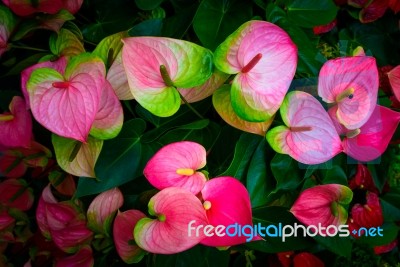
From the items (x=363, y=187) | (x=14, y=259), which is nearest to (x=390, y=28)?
(x=363, y=187)

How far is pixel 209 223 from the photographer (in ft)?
1.60

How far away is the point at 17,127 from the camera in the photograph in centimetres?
57

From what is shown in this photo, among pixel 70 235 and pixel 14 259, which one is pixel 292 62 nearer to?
pixel 70 235

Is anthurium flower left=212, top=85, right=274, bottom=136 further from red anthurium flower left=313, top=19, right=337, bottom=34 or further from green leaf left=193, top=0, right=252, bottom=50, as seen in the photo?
red anthurium flower left=313, top=19, right=337, bottom=34

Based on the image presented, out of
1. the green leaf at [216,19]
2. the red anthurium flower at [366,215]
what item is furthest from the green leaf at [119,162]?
the red anthurium flower at [366,215]

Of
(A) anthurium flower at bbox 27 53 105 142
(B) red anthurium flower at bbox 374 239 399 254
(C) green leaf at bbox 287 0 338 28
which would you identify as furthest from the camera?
(B) red anthurium flower at bbox 374 239 399 254

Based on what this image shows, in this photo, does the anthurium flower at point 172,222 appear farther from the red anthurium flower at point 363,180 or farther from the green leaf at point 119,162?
the red anthurium flower at point 363,180

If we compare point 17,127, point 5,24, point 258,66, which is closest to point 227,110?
point 258,66

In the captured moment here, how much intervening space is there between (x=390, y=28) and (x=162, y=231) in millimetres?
723

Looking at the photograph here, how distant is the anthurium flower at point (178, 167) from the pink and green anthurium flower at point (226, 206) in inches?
0.7

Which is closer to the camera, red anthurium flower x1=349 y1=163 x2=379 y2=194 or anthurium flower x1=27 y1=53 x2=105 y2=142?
anthurium flower x1=27 y1=53 x2=105 y2=142

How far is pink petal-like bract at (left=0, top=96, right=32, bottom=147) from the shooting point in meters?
0.56

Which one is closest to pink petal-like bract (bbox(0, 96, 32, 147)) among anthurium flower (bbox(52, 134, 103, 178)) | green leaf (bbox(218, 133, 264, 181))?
anthurium flower (bbox(52, 134, 103, 178))

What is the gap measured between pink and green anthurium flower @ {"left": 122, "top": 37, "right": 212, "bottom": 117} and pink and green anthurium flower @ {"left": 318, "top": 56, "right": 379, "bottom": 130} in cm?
15
